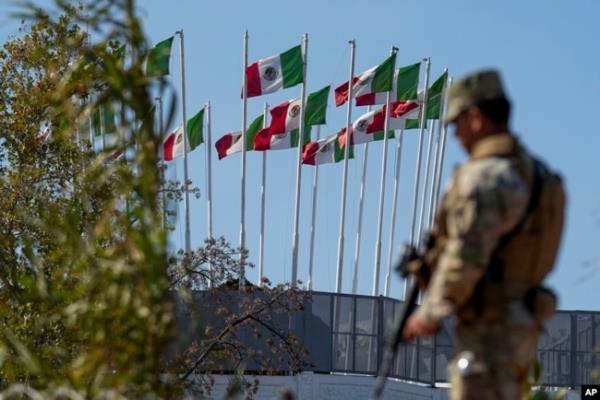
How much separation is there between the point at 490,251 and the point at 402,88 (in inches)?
1786

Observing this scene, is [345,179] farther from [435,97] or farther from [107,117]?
[107,117]

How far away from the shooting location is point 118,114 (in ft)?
18.7

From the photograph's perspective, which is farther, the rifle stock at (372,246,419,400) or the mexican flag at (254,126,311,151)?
the mexican flag at (254,126,311,151)

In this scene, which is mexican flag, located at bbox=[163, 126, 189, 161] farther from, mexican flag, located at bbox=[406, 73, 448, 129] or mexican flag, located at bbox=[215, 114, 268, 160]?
mexican flag, located at bbox=[406, 73, 448, 129]

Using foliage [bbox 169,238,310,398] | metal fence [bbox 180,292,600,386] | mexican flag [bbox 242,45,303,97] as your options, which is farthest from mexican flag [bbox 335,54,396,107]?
foliage [bbox 169,238,310,398]

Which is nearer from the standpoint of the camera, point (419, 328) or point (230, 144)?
point (419, 328)

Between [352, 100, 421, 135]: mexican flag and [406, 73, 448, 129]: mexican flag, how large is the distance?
0.45 metres

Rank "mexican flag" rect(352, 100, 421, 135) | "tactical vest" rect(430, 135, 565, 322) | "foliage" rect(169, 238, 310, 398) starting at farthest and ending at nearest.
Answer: "mexican flag" rect(352, 100, 421, 135)
"foliage" rect(169, 238, 310, 398)
"tactical vest" rect(430, 135, 565, 322)

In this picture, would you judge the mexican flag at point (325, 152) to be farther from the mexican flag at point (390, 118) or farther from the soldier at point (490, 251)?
the soldier at point (490, 251)

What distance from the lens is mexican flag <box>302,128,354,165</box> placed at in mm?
51000

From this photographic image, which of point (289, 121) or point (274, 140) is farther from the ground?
point (289, 121)

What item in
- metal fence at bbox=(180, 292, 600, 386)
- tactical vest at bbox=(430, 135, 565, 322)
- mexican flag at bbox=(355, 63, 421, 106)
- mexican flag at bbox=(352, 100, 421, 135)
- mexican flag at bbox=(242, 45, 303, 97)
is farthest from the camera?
mexican flag at bbox=(352, 100, 421, 135)

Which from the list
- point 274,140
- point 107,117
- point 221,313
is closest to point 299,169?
point 274,140

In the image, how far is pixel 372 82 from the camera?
49344 millimetres
